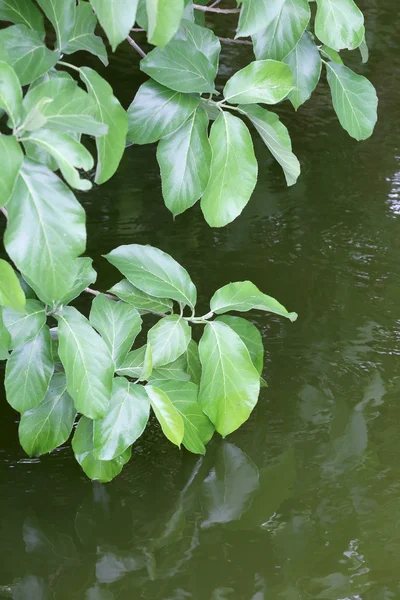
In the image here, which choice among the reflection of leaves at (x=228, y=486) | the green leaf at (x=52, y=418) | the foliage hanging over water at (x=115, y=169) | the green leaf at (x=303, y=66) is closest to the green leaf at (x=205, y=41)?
the foliage hanging over water at (x=115, y=169)

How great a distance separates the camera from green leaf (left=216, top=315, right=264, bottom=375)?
1.18 m

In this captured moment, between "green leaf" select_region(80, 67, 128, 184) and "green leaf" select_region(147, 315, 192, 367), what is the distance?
0.32 m

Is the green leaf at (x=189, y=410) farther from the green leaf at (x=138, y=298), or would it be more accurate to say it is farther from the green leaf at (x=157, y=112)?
the green leaf at (x=157, y=112)

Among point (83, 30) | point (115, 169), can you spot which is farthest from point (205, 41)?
point (115, 169)

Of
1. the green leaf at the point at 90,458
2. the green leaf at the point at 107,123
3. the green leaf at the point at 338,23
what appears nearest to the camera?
the green leaf at the point at 107,123

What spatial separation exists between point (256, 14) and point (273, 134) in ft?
0.47

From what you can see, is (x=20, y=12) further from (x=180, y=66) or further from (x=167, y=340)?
(x=167, y=340)

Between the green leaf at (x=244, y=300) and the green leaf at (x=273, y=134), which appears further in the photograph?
the green leaf at (x=244, y=300)

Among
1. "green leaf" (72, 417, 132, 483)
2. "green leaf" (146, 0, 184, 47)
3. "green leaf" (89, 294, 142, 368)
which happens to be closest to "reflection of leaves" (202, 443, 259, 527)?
"green leaf" (72, 417, 132, 483)

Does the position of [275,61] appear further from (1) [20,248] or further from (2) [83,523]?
(2) [83,523]

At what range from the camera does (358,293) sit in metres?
1.68

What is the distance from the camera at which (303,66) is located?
3.38ft

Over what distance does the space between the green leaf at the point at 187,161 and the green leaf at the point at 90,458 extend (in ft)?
1.22

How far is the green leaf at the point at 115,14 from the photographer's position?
2.19 ft
